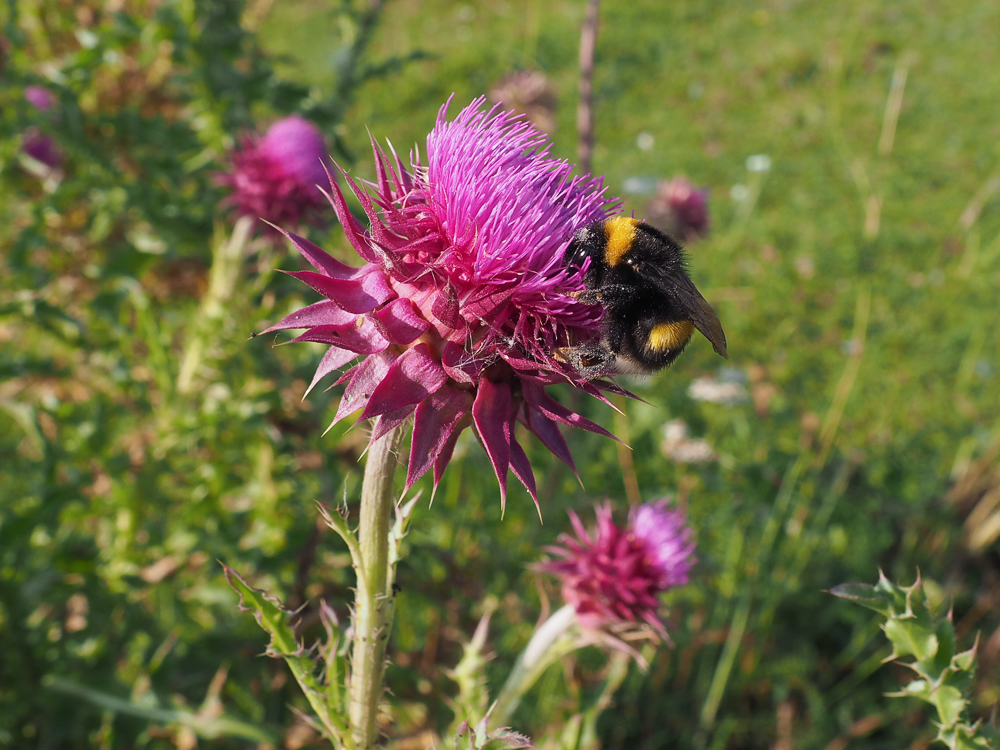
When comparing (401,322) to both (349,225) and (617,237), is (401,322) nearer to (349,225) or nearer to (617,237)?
(349,225)

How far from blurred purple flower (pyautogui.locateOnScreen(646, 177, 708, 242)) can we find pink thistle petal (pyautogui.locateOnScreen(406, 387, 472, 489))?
3.46 metres

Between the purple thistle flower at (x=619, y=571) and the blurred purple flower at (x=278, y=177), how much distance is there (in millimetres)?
1948

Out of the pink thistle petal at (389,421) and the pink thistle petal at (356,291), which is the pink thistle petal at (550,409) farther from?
the pink thistle petal at (356,291)

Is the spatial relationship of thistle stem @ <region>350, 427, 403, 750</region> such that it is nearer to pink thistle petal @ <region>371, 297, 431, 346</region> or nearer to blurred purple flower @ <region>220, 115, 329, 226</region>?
pink thistle petal @ <region>371, 297, 431, 346</region>

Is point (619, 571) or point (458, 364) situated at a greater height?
point (458, 364)

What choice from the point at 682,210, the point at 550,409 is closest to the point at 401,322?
the point at 550,409

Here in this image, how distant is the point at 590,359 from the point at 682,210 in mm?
3496

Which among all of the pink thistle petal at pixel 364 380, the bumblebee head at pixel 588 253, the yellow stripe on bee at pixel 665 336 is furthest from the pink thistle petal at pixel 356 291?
the yellow stripe on bee at pixel 665 336

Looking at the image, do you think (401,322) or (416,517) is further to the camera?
(416,517)

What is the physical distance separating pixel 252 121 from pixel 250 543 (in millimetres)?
2262

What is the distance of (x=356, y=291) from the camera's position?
1822 millimetres

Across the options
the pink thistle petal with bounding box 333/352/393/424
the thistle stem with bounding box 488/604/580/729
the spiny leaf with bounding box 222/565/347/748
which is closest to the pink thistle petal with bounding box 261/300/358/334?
the pink thistle petal with bounding box 333/352/393/424

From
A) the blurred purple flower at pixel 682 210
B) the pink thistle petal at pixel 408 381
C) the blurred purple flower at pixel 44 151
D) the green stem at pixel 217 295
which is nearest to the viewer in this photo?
the pink thistle petal at pixel 408 381

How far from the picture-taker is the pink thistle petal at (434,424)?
1703 millimetres
